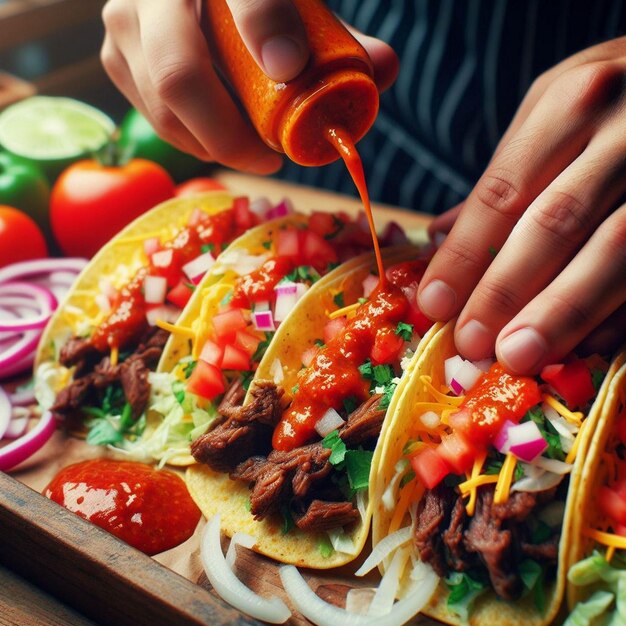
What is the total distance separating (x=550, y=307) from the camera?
2338 mm

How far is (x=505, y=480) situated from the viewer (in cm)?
236

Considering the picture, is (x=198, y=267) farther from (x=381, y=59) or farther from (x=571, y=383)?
(x=571, y=383)

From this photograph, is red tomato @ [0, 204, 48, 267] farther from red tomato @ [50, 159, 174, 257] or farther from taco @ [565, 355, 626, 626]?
taco @ [565, 355, 626, 626]

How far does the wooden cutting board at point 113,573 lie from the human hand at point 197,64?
156 centimetres

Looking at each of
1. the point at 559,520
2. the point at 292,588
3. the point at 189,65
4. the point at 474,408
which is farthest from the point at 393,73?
the point at 292,588

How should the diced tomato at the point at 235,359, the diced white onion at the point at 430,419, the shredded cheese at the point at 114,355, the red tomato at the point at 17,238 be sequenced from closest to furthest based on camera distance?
the diced white onion at the point at 430,419 < the diced tomato at the point at 235,359 < the shredded cheese at the point at 114,355 < the red tomato at the point at 17,238

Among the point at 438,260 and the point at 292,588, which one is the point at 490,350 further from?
the point at 292,588

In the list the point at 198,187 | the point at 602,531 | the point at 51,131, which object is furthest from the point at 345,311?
the point at 51,131

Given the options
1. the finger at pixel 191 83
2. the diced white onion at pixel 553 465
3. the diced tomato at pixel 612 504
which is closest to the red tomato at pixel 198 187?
the finger at pixel 191 83

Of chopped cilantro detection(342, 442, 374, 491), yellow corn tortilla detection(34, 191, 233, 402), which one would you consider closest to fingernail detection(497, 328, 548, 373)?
chopped cilantro detection(342, 442, 374, 491)

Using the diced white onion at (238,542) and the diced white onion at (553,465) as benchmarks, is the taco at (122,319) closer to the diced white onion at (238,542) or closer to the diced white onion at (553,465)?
the diced white onion at (238,542)

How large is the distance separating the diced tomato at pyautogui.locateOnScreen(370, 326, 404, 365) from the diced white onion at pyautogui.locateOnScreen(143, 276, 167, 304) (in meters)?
1.21

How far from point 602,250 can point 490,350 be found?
520mm

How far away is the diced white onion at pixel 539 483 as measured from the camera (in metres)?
2.34
